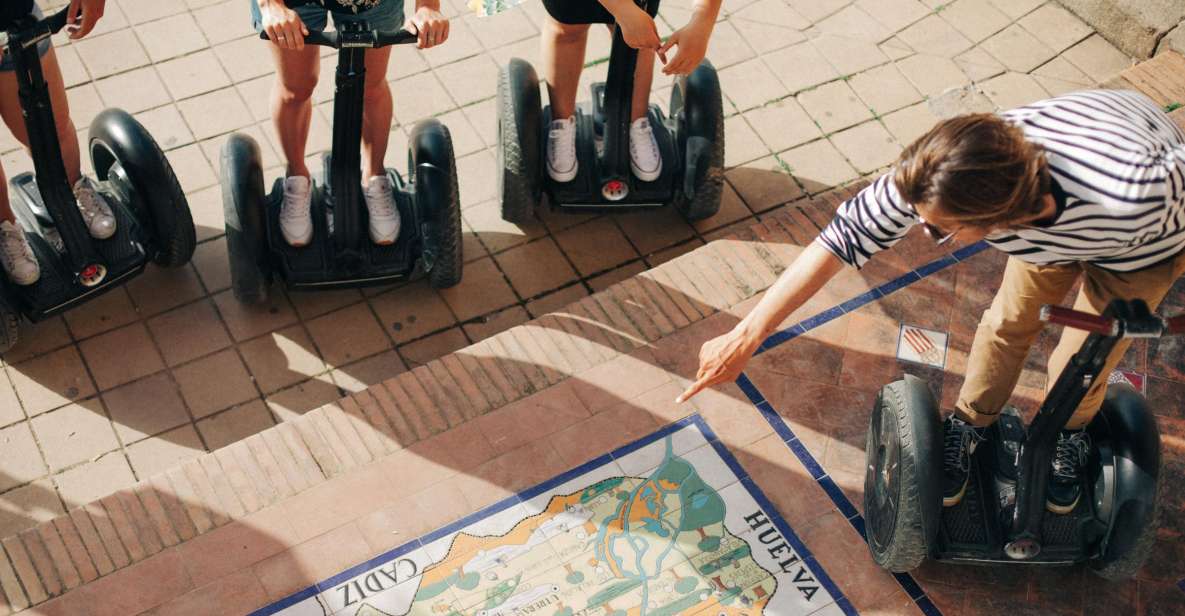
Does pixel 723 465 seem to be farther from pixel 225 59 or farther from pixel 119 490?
pixel 225 59

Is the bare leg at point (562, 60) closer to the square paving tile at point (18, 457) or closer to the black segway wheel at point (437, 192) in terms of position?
the black segway wheel at point (437, 192)

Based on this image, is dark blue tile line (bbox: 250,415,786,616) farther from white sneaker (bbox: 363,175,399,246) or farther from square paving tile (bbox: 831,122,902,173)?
square paving tile (bbox: 831,122,902,173)

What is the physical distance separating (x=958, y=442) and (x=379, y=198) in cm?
199

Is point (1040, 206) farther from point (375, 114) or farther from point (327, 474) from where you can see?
point (375, 114)

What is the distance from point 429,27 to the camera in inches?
131

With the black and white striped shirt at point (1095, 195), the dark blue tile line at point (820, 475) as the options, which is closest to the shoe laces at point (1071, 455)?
the dark blue tile line at point (820, 475)

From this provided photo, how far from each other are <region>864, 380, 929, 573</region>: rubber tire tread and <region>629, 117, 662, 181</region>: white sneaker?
1335 millimetres

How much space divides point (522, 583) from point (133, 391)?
1516mm

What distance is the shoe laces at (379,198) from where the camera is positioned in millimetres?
3943

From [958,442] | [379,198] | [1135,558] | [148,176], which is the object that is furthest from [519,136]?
[1135,558]

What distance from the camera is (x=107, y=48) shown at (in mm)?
4871

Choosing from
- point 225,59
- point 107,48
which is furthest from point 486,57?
point 107,48

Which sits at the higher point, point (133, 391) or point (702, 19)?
point (702, 19)

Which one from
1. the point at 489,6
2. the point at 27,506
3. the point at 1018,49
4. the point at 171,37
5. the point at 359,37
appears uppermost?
the point at 359,37
